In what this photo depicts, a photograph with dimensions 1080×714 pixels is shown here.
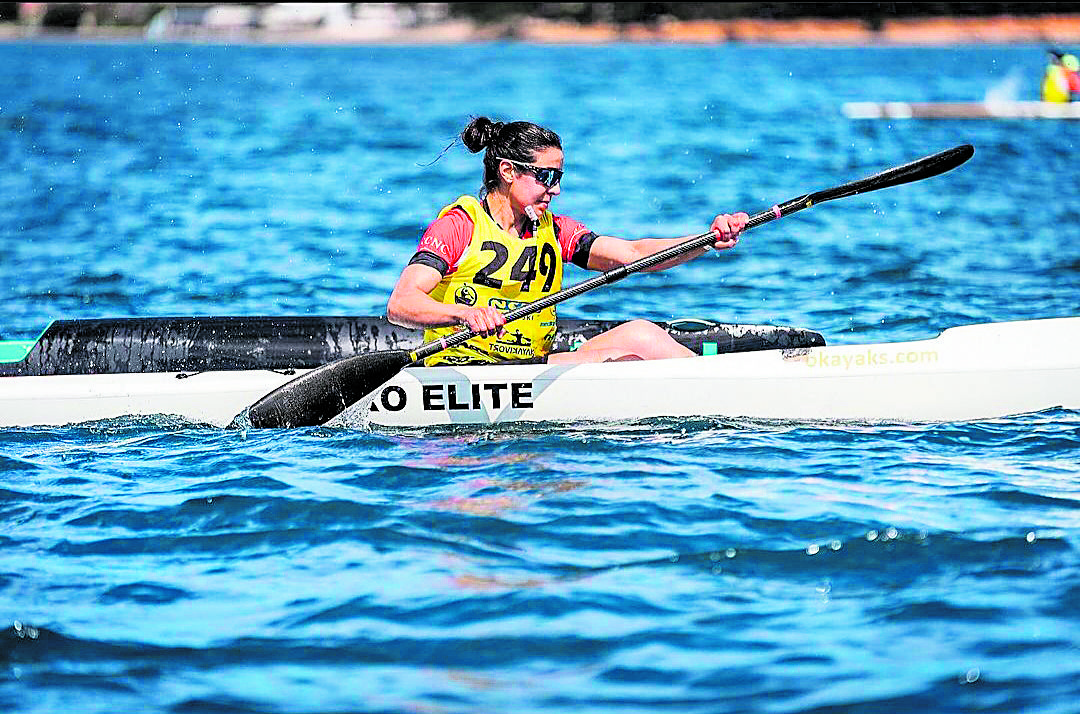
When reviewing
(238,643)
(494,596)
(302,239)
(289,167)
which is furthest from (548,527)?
(289,167)

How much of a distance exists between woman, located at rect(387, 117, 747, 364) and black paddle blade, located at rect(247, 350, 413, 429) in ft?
1.01

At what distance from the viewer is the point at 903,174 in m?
7.02

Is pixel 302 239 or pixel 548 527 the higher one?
pixel 302 239

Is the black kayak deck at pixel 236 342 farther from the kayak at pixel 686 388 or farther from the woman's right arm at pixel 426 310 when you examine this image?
the woman's right arm at pixel 426 310

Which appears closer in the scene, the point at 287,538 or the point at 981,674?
the point at 981,674

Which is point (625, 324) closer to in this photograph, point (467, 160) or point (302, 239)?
point (302, 239)

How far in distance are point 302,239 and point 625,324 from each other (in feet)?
25.6

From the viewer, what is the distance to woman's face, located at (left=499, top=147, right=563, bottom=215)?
640cm

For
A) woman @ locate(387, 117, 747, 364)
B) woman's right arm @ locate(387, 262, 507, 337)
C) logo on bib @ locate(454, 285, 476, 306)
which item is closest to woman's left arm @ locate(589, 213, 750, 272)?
woman @ locate(387, 117, 747, 364)

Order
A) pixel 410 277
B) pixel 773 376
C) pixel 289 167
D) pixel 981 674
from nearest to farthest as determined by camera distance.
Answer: pixel 981 674 < pixel 410 277 < pixel 773 376 < pixel 289 167

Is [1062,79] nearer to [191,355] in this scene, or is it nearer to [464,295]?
[464,295]

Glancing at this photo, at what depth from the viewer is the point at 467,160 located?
22703 mm

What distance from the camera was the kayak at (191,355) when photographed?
23.0 ft

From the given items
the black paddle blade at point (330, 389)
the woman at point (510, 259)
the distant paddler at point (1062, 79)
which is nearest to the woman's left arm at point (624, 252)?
the woman at point (510, 259)
